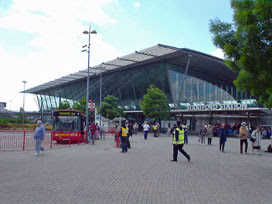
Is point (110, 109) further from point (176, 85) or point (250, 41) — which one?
point (250, 41)

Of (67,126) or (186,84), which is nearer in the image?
(67,126)

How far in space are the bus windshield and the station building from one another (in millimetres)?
18498

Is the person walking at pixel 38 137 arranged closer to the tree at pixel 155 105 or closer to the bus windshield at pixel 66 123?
the bus windshield at pixel 66 123

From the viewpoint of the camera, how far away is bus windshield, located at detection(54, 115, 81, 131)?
2338 cm

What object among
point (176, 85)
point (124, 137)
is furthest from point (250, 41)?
point (176, 85)

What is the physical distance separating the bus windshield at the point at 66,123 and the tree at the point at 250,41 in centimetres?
1507

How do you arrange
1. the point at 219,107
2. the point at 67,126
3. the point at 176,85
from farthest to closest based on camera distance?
the point at 176,85, the point at 219,107, the point at 67,126

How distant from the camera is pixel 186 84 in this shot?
158 feet

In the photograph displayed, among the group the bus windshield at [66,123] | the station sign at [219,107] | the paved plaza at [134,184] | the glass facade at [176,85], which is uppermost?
the glass facade at [176,85]

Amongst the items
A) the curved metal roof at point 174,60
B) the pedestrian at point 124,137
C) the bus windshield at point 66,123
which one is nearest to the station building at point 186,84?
the curved metal roof at point 174,60

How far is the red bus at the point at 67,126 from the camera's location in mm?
22750

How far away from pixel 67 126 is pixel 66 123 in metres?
0.27

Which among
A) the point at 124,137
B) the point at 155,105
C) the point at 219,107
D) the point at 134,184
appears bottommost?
the point at 134,184

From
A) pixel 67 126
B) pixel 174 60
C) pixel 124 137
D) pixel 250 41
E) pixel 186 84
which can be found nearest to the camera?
pixel 250 41
